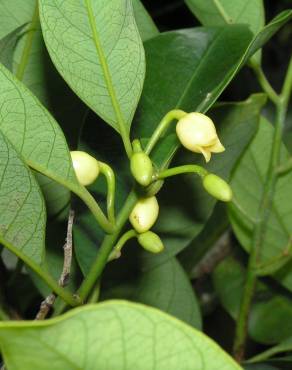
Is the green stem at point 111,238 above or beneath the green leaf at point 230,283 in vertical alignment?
above

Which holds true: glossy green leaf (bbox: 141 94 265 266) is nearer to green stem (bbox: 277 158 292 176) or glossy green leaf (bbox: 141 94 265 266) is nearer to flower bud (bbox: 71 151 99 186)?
green stem (bbox: 277 158 292 176)

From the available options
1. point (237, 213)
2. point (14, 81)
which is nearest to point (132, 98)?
point (14, 81)

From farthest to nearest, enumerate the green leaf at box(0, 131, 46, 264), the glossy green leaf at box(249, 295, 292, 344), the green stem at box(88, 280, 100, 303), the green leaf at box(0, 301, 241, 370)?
the glossy green leaf at box(249, 295, 292, 344), the green stem at box(88, 280, 100, 303), the green leaf at box(0, 131, 46, 264), the green leaf at box(0, 301, 241, 370)

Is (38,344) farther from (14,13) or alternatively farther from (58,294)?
(14,13)

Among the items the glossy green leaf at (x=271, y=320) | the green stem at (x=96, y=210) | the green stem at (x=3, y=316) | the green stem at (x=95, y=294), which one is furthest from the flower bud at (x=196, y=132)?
the glossy green leaf at (x=271, y=320)

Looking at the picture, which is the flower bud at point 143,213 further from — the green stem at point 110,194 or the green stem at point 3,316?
the green stem at point 3,316

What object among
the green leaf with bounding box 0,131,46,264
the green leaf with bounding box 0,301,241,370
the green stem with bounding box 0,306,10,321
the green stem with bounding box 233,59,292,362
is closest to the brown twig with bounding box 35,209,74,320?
the green leaf with bounding box 0,131,46,264

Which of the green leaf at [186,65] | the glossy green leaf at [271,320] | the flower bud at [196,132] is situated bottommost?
the glossy green leaf at [271,320]
